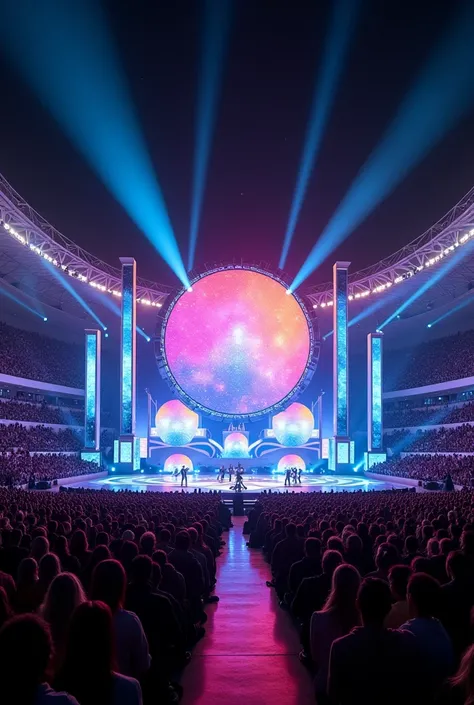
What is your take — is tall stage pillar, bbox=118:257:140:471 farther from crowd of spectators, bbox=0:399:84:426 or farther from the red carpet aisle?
the red carpet aisle

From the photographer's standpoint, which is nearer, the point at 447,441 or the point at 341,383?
the point at 341,383

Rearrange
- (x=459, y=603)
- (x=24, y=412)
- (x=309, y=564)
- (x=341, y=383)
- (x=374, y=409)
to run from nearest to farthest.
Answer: (x=459, y=603) → (x=309, y=564) → (x=341, y=383) → (x=24, y=412) → (x=374, y=409)

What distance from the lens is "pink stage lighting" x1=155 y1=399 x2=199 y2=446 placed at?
1742 inches

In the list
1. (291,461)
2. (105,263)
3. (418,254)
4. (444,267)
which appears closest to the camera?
(418,254)

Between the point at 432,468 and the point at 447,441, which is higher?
the point at 447,441

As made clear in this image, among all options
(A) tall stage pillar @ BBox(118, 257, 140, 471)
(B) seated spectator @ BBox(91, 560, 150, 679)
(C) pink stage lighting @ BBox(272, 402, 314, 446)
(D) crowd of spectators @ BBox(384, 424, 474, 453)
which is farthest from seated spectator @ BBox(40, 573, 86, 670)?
(C) pink stage lighting @ BBox(272, 402, 314, 446)

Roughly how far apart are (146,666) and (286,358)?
38.7 metres

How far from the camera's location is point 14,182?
32.3 meters

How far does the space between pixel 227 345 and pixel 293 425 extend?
8788 mm

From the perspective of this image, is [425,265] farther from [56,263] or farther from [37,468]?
[37,468]

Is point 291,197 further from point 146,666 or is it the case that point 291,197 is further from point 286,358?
point 146,666

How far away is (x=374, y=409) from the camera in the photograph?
46.3 metres

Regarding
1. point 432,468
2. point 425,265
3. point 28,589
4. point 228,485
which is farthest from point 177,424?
point 28,589

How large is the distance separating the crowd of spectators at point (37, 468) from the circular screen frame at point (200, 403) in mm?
9309
